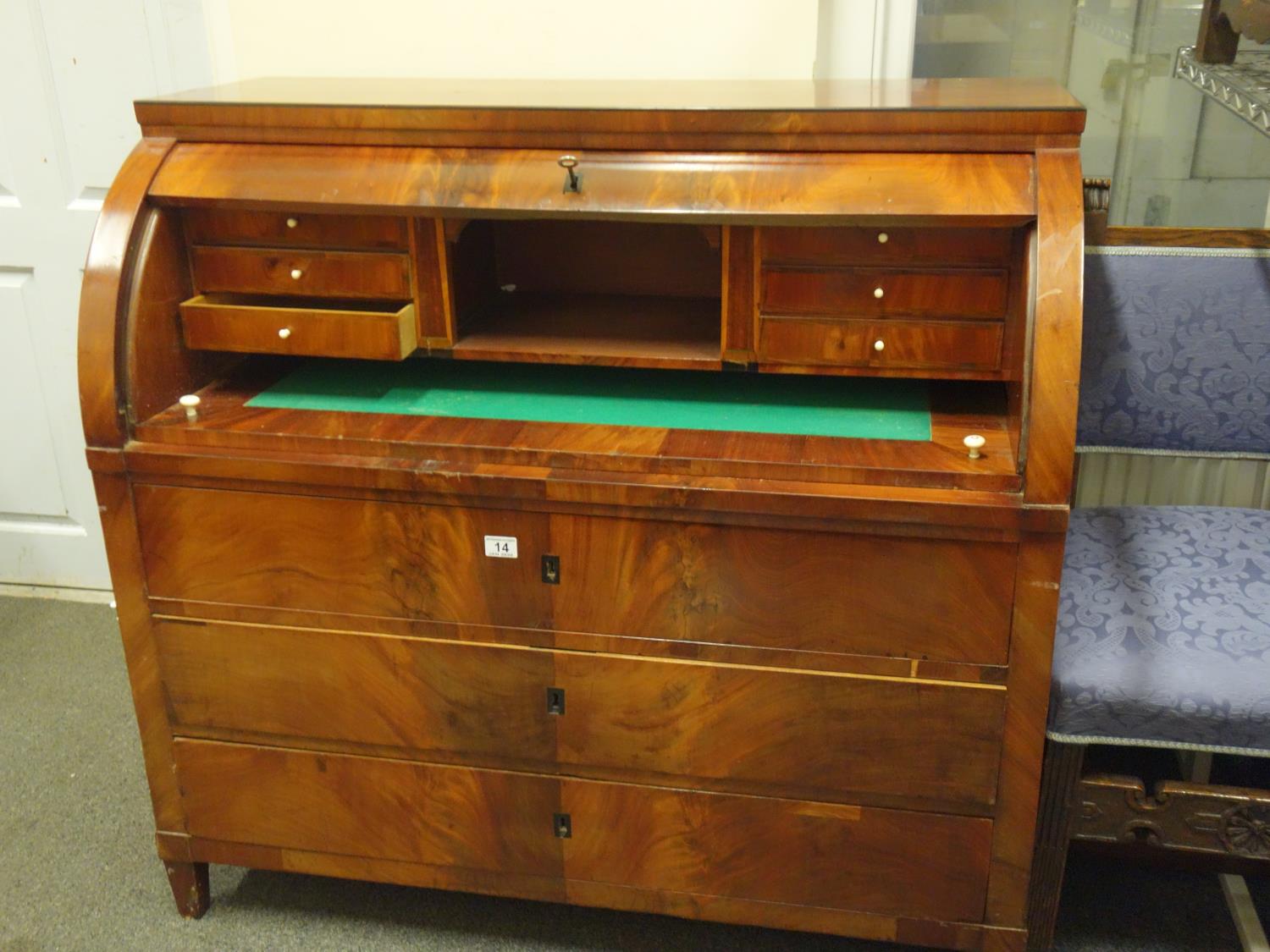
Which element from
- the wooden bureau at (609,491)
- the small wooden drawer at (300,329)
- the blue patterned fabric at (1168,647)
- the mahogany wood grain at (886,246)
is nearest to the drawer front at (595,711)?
the wooden bureau at (609,491)

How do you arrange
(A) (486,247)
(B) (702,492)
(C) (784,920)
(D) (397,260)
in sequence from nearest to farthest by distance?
(B) (702,492) < (D) (397,260) < (C) (784,920) < (A) (486,247)

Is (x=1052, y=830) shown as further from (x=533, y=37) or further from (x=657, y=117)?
(x=533, y=37)

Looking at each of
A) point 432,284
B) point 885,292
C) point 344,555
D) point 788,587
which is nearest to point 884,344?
point 885,292

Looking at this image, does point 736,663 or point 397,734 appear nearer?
point 736,663

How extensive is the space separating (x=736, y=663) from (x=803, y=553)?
0.18 meters

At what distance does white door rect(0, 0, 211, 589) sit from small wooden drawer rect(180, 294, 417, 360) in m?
0.81

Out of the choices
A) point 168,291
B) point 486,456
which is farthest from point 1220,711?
point 168,291

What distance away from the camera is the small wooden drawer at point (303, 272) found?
149 centimetres

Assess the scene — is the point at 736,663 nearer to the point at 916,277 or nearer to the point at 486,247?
the point at 916,277

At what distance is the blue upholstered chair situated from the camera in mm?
1387

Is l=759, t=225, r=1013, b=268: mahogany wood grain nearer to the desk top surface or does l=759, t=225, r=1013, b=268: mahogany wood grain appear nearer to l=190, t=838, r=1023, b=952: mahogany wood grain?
the desk top surface

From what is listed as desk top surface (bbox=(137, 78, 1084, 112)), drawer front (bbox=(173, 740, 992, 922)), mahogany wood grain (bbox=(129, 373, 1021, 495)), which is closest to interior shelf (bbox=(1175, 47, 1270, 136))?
desk top surface (bbox=(137, 78, 1084, 112))

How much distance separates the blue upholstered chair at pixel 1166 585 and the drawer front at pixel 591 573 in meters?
0.17

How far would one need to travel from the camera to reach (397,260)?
1484 mm
